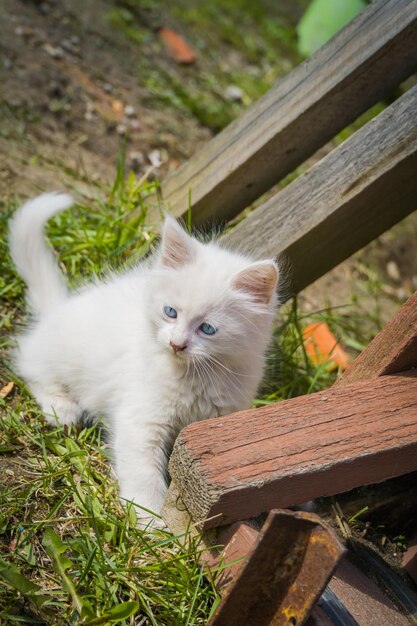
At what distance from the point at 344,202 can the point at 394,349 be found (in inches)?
24.9

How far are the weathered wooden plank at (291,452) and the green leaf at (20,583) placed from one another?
433 millimetres

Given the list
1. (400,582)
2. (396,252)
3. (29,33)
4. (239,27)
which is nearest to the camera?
(400,582)

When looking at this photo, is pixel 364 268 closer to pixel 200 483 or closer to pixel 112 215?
pixel 112 215

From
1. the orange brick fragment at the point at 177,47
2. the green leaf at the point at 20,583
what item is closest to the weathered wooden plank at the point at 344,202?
the green leaf at the point at 20,583

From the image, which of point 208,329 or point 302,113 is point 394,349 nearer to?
point 208,329

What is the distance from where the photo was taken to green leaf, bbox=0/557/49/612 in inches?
59.7

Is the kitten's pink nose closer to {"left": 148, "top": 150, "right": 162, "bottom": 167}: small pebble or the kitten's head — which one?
the kitten's head

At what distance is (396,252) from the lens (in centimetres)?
436

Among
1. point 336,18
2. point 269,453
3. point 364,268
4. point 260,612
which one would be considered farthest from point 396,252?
point 260,612

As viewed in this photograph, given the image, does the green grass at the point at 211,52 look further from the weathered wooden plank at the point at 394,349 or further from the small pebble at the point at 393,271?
the weathered wooden plank at the point at 394,349

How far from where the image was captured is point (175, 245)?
6.74ft

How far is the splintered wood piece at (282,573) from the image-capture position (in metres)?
1.24

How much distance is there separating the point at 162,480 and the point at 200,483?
50 cm

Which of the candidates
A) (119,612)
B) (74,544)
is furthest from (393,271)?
(119,612)
